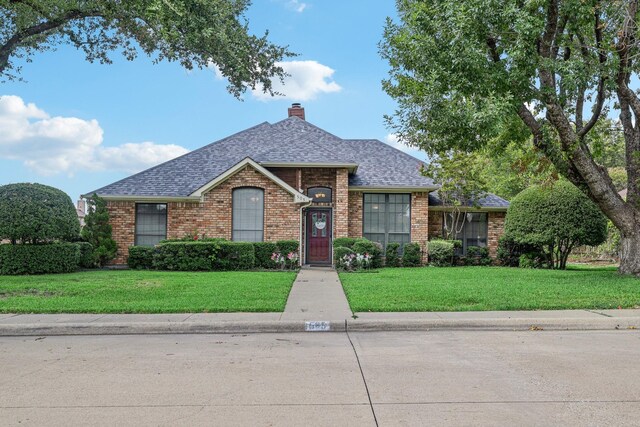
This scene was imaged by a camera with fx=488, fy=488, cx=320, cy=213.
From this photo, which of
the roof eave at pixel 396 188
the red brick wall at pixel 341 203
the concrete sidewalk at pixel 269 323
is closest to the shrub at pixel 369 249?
the red brick wall at pixel 341 203

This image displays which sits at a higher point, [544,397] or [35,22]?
[35,22]

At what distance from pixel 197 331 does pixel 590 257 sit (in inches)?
1088

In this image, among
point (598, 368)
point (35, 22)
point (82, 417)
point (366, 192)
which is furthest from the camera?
point (366, 192)

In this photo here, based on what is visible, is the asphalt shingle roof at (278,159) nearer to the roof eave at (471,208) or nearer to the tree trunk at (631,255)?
the roof eave at (471,208)

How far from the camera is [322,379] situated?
17.2 ft

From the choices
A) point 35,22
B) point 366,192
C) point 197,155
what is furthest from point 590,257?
point 35,22

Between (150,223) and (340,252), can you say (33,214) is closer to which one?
(150,223)

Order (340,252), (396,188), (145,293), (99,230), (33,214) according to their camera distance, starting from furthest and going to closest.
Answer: (396,188) < (99,230) < (340,252) < (33,214) < (145,293)

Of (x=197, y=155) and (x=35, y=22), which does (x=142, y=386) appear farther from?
(x=197, y=155)

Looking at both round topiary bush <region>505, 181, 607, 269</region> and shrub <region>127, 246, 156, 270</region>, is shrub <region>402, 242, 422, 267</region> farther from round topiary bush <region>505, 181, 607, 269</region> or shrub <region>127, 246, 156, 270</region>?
shrub <region>127, 246, 156, 270</region>

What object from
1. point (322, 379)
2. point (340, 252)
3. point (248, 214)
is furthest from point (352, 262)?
point (322, 379)

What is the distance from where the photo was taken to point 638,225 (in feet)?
46.6

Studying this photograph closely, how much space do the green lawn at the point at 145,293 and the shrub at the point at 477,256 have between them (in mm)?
9504

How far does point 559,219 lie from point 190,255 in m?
13.4
